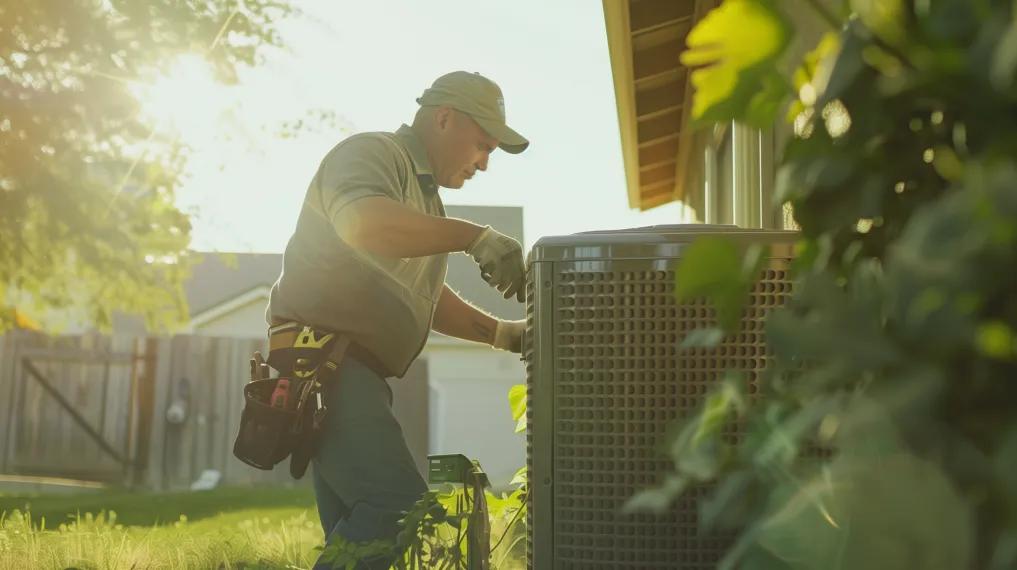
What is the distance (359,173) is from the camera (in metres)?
2.65

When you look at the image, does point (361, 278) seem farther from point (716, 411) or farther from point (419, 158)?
point (716, 411)

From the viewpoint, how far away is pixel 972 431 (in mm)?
541

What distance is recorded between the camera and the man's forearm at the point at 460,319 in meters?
3.16

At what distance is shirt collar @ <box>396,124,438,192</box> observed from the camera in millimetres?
3051

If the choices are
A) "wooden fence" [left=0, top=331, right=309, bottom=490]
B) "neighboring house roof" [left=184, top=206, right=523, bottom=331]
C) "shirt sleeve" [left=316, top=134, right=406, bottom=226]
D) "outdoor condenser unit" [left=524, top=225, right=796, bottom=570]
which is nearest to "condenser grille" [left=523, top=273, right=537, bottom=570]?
"outdoor condenser unit" [left=524, top=225, right=796, bottom=570]

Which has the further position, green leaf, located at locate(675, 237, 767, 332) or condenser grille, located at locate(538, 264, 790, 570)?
condenser grille, located at locate(538, 264, 790, 570)

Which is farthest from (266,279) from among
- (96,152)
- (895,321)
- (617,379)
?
(895,321)

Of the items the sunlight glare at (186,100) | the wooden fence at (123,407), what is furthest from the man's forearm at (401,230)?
the wooden fence at (123,407)

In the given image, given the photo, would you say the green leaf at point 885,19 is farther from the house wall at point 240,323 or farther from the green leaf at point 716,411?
the house wall at point 240,323

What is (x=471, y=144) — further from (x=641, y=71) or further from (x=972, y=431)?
(x=641, y=71)

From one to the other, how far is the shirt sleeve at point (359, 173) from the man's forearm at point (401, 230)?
0.19 ft

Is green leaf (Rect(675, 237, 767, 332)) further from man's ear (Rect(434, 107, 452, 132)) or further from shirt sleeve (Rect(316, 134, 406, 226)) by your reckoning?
man's ear (Rect(434, 107, 452, 132))

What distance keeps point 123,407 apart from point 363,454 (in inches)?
579

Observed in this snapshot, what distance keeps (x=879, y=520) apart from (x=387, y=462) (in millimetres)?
2323
